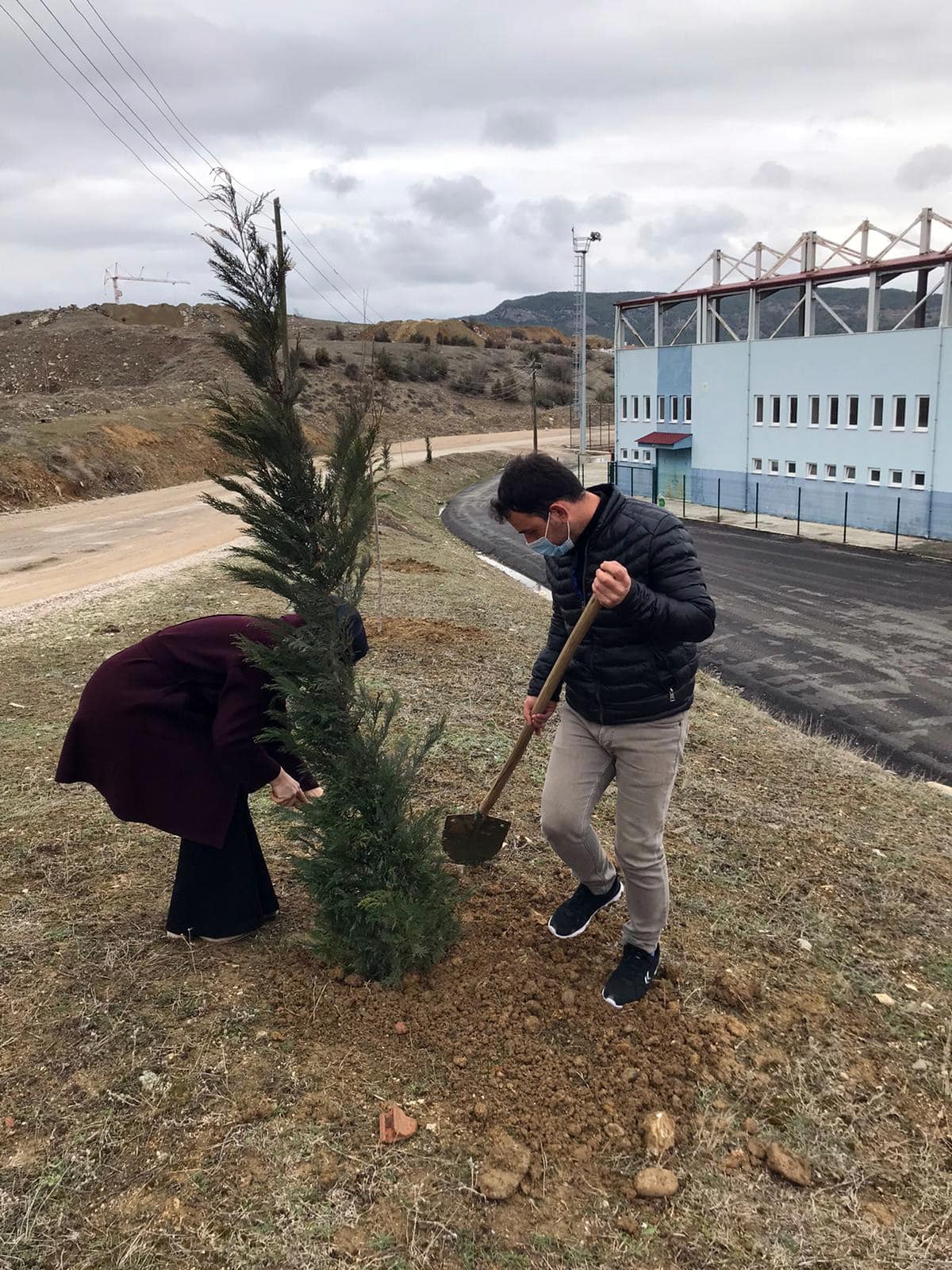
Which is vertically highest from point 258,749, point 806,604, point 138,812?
point 258,749

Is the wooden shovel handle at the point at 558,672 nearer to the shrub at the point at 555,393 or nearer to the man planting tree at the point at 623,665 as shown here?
the man planting tree at the point at 623,665

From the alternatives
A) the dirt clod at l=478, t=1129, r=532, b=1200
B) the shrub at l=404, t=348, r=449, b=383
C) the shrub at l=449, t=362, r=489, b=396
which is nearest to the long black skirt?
the dirt clod at l=478, t=1129, r=532, b=1200

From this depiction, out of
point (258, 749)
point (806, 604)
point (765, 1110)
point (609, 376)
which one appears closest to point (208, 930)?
point (258, 749)

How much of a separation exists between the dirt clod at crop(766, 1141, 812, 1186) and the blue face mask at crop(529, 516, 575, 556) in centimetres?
216

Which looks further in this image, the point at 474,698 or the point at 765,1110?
the point at 474,698

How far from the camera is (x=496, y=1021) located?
10.9 ft

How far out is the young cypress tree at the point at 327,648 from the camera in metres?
2.94

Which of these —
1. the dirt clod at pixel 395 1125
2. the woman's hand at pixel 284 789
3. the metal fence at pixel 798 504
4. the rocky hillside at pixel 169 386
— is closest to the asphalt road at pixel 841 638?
the metal fence at pixel 798 504

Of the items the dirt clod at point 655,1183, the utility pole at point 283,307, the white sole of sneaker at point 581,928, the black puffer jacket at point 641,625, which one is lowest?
the dirt clod at point 655,1183

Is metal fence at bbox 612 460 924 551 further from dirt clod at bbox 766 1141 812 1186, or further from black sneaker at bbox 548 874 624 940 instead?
dirt clod at bbox 766 1141 812 1186

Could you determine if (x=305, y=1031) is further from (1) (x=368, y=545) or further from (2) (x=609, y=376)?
(2) (x=609, y=376)

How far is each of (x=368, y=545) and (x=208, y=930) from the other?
5.94ft

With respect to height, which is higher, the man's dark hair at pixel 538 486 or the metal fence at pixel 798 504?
the man's dark hair at pixel 538 486

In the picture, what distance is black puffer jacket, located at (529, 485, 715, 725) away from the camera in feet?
10.1
